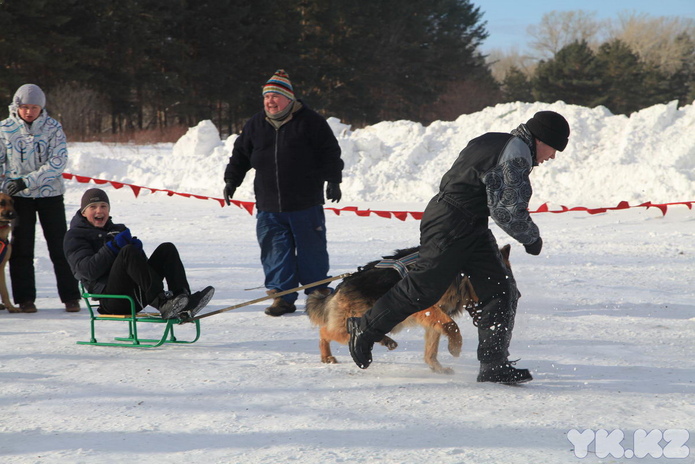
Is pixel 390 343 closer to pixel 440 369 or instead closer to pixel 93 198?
pixel 440 369

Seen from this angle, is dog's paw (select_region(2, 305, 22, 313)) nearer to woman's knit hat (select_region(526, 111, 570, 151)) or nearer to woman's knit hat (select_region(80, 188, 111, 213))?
woman's knit hat (select_region(80, 188, 111, 213))

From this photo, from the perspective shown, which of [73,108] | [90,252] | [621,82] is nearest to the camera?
[90,252]

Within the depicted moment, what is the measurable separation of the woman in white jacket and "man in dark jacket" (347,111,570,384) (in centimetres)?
326

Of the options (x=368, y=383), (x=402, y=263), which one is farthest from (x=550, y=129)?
(x=368, y=383)

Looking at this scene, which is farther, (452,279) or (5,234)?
(5,234)

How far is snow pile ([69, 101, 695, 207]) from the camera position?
12.7m

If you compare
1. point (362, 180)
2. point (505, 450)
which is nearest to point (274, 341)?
point (505, 450)

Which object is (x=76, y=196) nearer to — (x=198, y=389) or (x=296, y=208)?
(x=296, y=208)

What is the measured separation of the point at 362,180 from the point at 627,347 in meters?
9.68

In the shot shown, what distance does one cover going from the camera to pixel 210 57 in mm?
32281

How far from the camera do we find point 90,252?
15.8ft

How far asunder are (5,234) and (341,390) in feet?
11.8

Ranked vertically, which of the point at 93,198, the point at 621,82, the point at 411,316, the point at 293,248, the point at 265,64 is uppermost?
the point at 265,64

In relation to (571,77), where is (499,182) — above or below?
below
